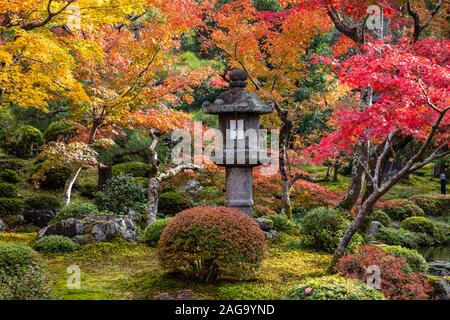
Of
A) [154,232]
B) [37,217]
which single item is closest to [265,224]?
[154,232]

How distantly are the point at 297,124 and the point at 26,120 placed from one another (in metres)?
11.0

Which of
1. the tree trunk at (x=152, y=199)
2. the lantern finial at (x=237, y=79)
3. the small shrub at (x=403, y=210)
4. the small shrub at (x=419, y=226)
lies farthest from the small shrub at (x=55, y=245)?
the small shrub at (x=403, y=210)

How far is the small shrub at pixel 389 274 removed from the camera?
6.48m

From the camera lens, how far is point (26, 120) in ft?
64.2

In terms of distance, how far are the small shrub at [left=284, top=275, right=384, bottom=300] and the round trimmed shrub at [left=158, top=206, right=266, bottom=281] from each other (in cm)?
131

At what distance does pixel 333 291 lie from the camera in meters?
5.62

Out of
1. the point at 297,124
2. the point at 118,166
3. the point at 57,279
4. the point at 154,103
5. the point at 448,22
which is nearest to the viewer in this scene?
the point at 57,279

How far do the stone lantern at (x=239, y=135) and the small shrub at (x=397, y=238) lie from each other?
4.76 metres

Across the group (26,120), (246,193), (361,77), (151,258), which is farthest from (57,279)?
(26,120)

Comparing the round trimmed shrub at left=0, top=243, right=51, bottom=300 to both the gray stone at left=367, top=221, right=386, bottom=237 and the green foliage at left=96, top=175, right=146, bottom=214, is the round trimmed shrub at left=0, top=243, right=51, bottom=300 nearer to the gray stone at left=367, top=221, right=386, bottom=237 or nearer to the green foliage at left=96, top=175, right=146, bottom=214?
the green foliage at left=96, top=175, right=146, bottom=214

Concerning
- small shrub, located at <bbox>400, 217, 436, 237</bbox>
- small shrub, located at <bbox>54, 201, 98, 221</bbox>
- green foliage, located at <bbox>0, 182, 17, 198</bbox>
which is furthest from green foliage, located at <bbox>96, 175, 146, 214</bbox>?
small shrub, located at <bbox>400, 217, 436, 237</bbox>

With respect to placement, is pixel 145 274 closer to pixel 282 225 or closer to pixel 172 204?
pixel 282 225

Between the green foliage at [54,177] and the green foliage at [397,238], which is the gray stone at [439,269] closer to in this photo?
the green foliage at [397,238]

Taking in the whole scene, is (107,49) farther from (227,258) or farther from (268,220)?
(227,258)
